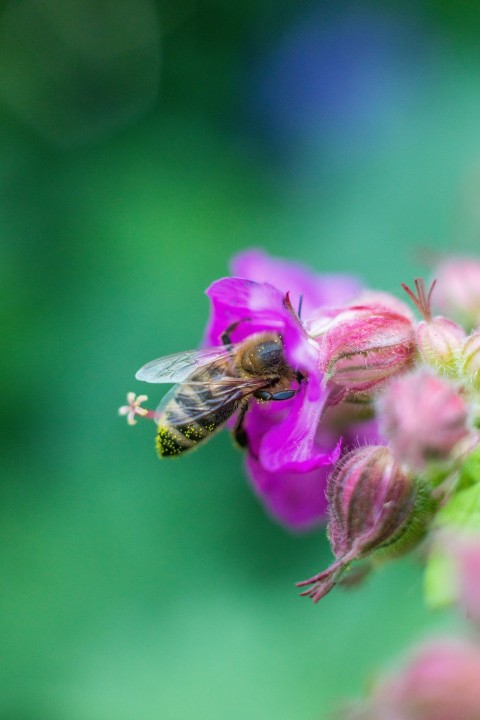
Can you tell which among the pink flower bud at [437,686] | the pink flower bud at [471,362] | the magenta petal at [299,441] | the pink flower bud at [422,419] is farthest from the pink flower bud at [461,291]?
the pink flower bud at [437,686]

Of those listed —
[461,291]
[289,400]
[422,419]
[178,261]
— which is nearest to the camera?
[422,419]

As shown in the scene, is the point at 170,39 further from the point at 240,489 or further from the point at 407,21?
the point at 240,489

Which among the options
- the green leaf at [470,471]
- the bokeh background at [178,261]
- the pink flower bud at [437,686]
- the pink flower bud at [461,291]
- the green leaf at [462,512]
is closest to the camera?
the pink flower bud at [437,686]

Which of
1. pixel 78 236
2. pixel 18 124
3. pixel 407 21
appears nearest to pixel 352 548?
pixel 78 236

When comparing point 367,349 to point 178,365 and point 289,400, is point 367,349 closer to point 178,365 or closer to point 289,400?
point 289,400

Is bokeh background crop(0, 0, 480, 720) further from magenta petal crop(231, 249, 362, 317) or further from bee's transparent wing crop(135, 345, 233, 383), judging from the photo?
bee's transparent wing crop(135, 345, 233, 383)

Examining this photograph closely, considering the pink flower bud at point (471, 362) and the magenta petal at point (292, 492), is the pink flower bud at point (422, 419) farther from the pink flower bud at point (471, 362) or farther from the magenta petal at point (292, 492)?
the magenta petal at point (292, 492)

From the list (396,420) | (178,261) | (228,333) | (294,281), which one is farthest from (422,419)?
(178,261)
